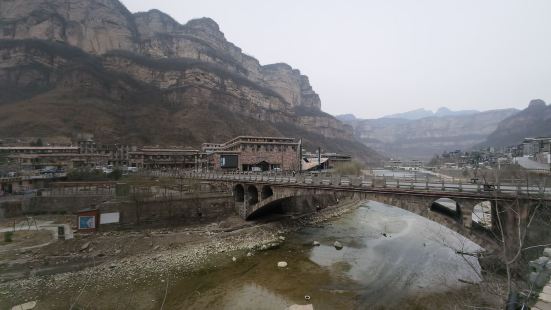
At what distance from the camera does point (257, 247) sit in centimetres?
2862

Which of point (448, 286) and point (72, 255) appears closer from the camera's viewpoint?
point (448, 286)

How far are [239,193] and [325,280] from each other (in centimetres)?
2434

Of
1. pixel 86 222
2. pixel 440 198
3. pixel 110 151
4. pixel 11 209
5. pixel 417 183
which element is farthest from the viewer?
pixel 110 151

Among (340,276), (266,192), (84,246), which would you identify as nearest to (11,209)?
(84,246)

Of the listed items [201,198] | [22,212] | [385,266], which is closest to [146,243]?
[201,198]

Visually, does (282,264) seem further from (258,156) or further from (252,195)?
(258,156)

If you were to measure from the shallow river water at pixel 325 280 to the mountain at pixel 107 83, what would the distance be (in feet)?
313

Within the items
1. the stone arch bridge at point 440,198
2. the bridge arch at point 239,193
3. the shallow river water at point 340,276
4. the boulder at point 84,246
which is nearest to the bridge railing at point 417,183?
the stone arch bridge at point 440,198

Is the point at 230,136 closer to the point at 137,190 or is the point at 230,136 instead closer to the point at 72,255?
the point at 137,190

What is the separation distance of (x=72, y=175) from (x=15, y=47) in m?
147

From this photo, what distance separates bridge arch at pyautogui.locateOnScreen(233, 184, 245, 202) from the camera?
4172 centimetres

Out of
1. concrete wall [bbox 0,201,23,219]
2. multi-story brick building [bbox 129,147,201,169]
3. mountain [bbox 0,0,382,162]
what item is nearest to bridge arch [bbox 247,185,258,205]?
concrete wall [bbox 0,201,23,219]

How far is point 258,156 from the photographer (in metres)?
71.7

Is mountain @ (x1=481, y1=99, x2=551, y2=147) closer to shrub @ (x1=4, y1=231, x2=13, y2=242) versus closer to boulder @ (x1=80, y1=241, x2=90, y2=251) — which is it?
boulder @ (x1=80, y1=241, x2=90, y2=251)
